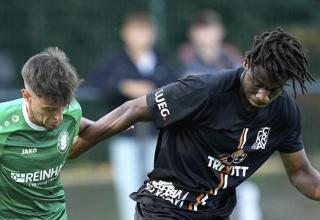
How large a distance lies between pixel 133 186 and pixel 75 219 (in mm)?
1437

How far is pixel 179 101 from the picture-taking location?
594 cm

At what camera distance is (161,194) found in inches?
241

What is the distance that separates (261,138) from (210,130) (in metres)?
0.32

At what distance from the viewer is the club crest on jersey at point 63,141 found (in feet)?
19.9

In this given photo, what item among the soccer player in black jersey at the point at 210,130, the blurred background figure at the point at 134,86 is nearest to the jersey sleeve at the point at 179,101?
the soccer player in black jersey at the point at 210,130

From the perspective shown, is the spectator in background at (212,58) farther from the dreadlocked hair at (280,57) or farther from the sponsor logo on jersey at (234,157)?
the dreadlocked hair at (280,57)

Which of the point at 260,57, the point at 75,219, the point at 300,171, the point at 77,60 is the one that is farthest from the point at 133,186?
the point at 260,57

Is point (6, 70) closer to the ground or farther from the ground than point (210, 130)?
closer to the ground

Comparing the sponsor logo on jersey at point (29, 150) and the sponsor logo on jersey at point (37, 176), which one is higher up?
the sponsor logo on jersey at point (29, 150)

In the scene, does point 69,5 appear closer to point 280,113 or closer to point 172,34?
point 172,34

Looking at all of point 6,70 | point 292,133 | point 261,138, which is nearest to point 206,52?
point 6,70

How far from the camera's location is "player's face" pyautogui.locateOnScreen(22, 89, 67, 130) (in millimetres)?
5770

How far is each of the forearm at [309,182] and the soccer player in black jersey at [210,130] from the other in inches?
12.5

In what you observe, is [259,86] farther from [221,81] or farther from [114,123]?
[114,123]
